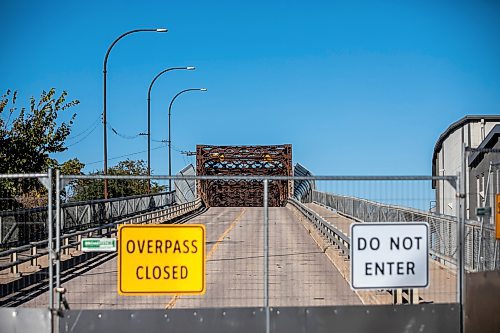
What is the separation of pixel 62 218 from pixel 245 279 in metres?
6.77

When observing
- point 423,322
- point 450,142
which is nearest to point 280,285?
point 423,322

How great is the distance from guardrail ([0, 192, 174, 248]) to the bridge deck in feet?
4.62

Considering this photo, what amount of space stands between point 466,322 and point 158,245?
4.81m

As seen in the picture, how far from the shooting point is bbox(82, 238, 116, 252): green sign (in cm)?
1045

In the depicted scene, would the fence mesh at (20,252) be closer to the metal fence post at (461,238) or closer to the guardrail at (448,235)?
the guardrail at (448,235)

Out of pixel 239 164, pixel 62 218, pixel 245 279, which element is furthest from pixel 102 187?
pixel 239 164

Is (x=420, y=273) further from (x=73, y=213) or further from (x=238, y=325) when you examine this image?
(x=73, y=213)

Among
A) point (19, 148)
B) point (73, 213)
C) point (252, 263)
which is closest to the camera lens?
point (252, 263)

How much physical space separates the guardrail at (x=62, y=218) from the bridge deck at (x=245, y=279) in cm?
141

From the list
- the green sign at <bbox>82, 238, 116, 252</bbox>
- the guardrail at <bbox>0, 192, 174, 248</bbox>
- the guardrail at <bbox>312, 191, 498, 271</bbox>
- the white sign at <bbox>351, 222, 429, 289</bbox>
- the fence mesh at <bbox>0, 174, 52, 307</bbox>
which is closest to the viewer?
the green sign at <bbox>82, 238, 116, 252</bbox>

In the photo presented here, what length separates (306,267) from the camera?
16609mm

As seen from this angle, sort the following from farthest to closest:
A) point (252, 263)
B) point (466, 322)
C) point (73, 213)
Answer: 1. point (73, 213)
2. point (252, 263)
3. point (466, 322)

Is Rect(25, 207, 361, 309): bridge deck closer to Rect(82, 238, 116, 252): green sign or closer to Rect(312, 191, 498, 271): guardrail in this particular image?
Rect(312, 191, 498, 271): guardrail

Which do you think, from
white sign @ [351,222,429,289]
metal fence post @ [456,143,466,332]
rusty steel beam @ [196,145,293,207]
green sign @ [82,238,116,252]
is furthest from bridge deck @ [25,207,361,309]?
rusty steel beam @ [196,145,293,207]
